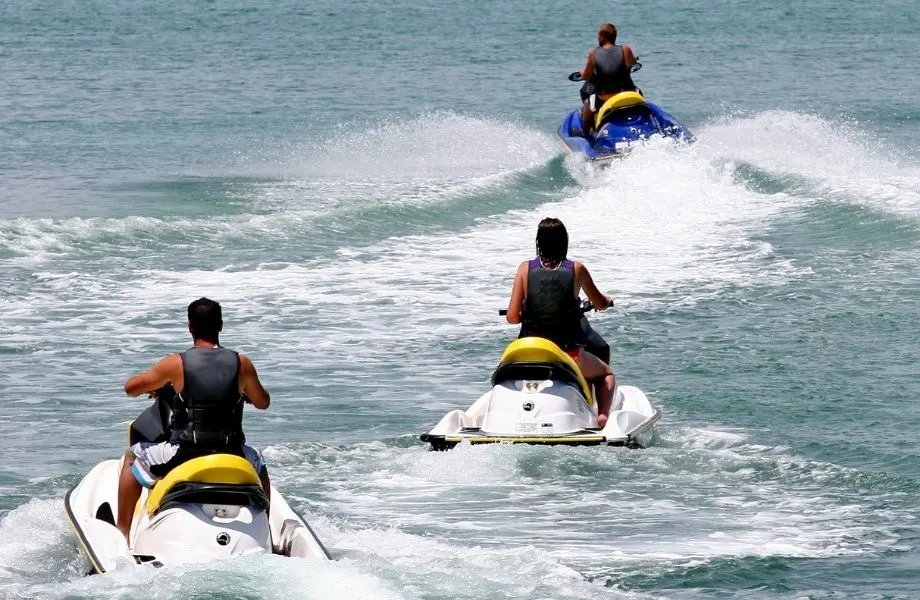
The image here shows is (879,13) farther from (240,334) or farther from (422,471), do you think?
(422,471)

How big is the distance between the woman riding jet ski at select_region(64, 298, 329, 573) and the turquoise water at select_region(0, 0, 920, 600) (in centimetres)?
16

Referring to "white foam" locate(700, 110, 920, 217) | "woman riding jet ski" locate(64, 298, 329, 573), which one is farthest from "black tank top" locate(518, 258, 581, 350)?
"white foam" locate(700, 110, 920, 217)

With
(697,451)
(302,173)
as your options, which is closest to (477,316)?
(697,451)

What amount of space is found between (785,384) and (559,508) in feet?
12.3

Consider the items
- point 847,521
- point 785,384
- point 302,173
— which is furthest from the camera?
point 302,173

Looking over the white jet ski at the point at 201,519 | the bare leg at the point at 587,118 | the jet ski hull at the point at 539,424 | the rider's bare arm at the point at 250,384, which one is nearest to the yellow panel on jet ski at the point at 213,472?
the white jet ski at the point at 201,519

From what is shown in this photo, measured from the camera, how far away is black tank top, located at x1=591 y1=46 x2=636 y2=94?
2162 cm

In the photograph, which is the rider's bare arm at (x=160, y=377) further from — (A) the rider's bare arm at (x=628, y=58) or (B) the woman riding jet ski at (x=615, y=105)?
(A) the rider's bare arm at (x=628, y=58)

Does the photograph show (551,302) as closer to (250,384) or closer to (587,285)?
(587,285)

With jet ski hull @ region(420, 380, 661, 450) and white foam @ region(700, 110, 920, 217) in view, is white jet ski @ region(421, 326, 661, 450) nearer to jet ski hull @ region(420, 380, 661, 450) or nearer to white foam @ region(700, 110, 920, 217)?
jet ski hull @ region(420, 380, 661, 450)

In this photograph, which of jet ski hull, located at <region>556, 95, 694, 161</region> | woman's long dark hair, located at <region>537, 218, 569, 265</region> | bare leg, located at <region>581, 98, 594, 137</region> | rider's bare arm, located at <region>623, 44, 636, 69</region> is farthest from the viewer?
bare leg, located at <region>581, 98, 594, 137</region>

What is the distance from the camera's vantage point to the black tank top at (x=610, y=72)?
21.6 meters

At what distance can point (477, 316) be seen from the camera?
15523 millimetres

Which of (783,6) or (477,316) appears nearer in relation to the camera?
(477,316)
